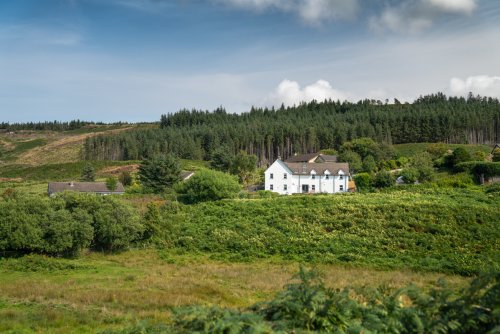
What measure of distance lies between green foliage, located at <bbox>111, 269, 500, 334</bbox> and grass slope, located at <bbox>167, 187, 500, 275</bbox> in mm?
21265

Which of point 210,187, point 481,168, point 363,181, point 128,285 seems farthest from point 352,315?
point 481,168

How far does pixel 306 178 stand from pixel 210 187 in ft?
67.1

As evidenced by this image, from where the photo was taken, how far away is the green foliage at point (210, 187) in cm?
5016

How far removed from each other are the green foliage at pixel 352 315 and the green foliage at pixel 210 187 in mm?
42613

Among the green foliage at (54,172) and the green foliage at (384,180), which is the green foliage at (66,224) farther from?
the green foliage at (54,172)

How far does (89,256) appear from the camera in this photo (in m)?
31.4

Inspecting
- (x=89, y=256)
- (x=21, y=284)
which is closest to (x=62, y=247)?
(x=89, y=256)

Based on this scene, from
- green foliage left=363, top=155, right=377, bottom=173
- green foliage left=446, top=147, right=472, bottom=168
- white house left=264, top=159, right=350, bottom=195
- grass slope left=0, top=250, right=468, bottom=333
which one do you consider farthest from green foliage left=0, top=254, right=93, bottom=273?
green foliage left=446, top=147, right=472, bottom=168

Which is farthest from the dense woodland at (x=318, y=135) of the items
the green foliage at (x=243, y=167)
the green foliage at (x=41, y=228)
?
the green foliage at (x=41, y=228)

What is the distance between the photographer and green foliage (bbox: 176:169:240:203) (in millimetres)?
50156

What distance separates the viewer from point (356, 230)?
36.8 m

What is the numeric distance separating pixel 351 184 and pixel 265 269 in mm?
41437

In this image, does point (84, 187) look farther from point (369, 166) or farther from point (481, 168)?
point (481, 168)

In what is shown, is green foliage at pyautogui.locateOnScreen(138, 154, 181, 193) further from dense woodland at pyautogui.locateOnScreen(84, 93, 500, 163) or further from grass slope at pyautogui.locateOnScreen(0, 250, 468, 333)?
dense woodland at pyautogui.locateOnScreen(84, 93, 500, 163)
